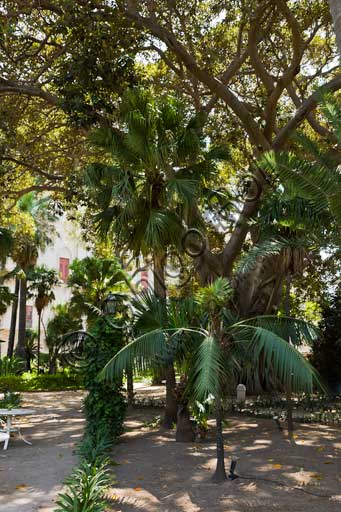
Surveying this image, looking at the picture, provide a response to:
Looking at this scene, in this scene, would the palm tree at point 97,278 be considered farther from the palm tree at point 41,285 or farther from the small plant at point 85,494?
the small plant at point 85,494

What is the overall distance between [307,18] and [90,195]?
7463mm

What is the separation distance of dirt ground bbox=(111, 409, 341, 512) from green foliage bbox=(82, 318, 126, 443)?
0.57 m

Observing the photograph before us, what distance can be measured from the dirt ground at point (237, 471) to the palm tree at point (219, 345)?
0.64m

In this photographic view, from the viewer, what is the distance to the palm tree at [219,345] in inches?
291

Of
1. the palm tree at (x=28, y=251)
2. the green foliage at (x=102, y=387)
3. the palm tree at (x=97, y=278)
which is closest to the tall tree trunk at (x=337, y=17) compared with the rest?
the green foliage at (x=102, y=387)

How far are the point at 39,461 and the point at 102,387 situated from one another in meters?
1.88

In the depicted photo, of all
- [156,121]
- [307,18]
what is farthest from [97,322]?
[307,18]

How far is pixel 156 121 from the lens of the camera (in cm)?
1158

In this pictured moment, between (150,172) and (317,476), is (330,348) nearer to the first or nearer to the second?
(150,172)

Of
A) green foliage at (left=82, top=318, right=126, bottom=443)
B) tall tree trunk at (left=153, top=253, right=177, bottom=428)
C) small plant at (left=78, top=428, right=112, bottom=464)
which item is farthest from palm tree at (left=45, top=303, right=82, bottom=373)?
small plant at (left=78, top=428, right=112, bottom=464)

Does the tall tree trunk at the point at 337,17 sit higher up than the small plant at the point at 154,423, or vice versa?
the tall tree trunk at the point at 337,17

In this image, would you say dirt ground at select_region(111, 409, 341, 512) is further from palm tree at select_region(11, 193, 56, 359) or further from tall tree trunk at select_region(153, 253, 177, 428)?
palm tree at select_region(11, 193, 56, 359)

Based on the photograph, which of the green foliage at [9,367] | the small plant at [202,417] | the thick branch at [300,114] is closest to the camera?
the small plant at [202,417]

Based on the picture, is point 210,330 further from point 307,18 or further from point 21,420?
point 307,18
